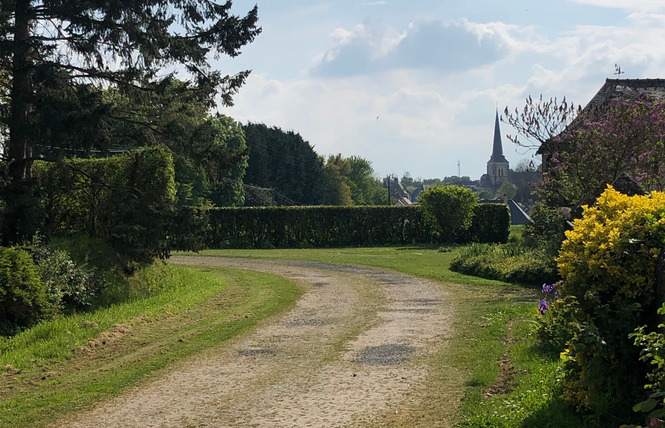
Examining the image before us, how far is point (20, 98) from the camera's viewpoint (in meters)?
14.0

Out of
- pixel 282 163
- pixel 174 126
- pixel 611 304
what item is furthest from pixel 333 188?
pixel 611 304

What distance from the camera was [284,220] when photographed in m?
36.4

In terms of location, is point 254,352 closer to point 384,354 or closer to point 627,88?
point 384,354

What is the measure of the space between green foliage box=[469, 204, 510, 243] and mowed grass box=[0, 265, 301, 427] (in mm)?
23425

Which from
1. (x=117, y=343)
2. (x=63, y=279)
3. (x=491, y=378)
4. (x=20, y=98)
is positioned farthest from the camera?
(x=20, y=98)

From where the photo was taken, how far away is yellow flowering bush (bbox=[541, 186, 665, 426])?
5.46m

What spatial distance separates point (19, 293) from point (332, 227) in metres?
26.5

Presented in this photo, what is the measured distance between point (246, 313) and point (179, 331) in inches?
76.2

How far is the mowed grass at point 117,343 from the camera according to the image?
24.9 feet

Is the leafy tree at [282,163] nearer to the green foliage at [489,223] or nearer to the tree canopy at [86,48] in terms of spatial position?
the green foliage at [489,223]

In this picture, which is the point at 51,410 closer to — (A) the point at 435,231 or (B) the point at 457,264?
(B) the point at 457,264

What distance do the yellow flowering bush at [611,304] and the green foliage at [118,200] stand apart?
1057cm

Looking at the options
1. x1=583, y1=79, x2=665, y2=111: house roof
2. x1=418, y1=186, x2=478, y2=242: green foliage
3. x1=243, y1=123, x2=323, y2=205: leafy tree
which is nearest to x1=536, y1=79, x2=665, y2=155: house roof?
x1=583, y1=79, x2=665, y2=111: house roof

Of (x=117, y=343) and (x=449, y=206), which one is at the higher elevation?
(x=449, y=206)
